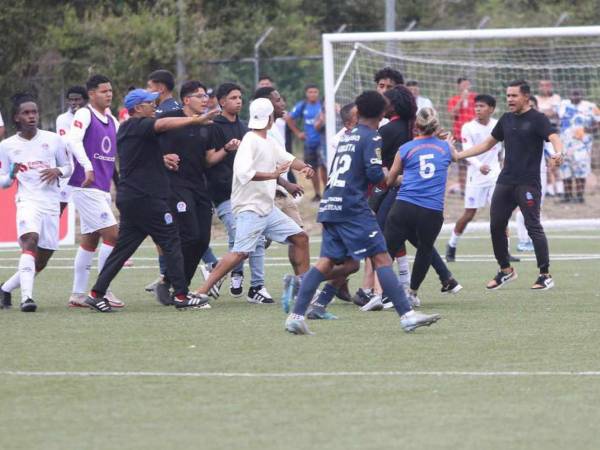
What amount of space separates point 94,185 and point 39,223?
628mm

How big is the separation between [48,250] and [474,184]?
7.09 m

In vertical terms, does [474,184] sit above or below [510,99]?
below

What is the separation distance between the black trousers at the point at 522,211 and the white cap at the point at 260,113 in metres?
2.98

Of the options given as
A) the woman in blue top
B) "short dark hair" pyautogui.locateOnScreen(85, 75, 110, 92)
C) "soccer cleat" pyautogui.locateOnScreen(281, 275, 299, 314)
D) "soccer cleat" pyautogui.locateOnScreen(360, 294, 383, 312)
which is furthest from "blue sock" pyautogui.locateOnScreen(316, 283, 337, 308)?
"short dark hair" pyautogui.locateOnScreen(85, 75, 110, 92)

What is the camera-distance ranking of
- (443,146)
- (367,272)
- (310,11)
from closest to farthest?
(443,146) → (367,272) → (310,11)

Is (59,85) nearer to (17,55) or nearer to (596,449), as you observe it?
(17,55)

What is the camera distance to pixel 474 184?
719 inches

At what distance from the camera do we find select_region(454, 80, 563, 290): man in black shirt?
46.0 feet

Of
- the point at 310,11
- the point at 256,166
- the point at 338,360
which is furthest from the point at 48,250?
the point at 310,11

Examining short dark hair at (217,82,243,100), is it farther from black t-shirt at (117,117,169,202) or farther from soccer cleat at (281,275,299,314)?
soccer cleat at (281,275,299,314)

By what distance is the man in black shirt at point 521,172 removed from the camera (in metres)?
14.0

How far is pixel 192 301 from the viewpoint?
1251cm

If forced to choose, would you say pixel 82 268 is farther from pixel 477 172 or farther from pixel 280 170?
pixel 477 172

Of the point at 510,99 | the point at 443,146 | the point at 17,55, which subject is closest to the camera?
the point at 443,146
